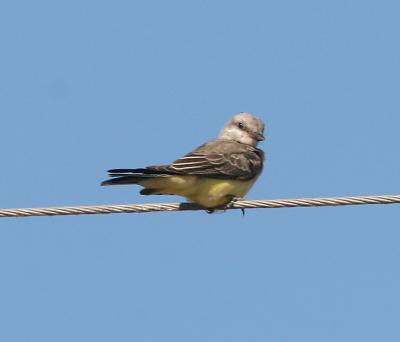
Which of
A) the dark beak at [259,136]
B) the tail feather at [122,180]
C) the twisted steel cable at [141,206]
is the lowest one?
the twisted steel cable at [141,206]

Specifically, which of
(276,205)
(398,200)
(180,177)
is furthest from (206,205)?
(398,200)

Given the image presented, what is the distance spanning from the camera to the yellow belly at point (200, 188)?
912 cm

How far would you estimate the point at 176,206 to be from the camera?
8.62 meters

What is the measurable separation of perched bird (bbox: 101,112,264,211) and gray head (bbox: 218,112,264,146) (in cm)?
39

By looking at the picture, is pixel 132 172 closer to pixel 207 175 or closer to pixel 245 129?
pixel 207 175

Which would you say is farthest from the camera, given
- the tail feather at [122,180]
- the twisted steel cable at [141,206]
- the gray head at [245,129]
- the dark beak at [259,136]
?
the gray head at [245,129]

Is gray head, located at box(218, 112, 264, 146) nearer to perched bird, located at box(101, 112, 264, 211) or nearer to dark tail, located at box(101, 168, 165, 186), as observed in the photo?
perched bird, located at box(101, 112, 264, 211)

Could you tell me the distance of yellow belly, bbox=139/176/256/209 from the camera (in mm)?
9117

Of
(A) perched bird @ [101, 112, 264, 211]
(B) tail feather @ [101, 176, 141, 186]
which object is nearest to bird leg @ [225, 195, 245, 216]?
(A) perched bird @ [101, 112, 264, 211]

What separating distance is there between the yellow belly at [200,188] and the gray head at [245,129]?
143 cm

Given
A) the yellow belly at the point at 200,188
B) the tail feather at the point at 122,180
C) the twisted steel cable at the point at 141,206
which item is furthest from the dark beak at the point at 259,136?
the twisted steel cable at the point at 141,206

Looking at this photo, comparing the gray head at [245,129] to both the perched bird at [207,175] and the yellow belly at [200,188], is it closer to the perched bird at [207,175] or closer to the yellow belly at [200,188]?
the perched bird at [207,175]

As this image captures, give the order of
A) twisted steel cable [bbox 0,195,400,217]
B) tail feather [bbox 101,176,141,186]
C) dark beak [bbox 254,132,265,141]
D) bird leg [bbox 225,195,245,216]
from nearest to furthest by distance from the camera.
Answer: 1. twisted steel cable [bbox 0,195,400,217]
2. tail feather [bbox 101,176,141,186]
3. bird leg [bbox 225,195,245,216]
4. dark beak [bbox 254,132,265,141]

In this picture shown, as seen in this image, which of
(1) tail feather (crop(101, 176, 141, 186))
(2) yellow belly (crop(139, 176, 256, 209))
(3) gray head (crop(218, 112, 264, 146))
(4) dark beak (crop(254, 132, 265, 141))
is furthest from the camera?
(3) gray head (crop(218, 112, 264, 146))
